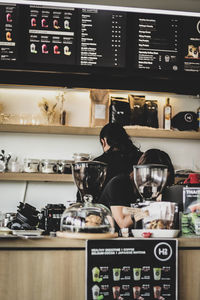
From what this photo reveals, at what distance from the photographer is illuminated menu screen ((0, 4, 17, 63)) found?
3504 mm

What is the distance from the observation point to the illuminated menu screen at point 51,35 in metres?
3.52

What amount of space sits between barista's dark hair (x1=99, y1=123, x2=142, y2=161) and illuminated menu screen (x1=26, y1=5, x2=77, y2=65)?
2.70 feet

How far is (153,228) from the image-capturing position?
1.61m

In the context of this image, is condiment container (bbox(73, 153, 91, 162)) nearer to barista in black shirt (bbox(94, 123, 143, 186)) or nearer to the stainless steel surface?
barista in black shirt (bbox(94, 123, 143, 186))

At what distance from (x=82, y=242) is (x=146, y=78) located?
7.89 feet

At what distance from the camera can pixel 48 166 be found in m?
3.66

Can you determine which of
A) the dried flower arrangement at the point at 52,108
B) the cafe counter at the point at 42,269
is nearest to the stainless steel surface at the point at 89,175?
the cafe counter at the point at 42,269

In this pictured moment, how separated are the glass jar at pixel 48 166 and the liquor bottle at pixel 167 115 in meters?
1.03

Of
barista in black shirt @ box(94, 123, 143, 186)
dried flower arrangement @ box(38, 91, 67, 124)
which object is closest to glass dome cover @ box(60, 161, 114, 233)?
barista in black shirt @ box(94, 123, 143, 186)

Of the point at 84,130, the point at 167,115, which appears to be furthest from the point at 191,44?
the point at 84,130

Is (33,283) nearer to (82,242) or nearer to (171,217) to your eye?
(82,242)

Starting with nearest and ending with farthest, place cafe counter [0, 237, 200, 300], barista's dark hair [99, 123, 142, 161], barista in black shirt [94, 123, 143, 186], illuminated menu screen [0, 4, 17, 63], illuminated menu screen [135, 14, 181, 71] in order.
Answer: cafe counter [0, 237, 200, 300] < barista in black shirt [94, 123, 143, 186] < barista's dark hair [99, 123, 142, 161] < illuminated menu screen [0, 4, 17, 63] < illuminated menu screen [135, 14, 181, 71]

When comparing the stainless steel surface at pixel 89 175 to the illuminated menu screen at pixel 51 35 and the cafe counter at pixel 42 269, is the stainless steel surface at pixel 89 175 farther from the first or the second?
the illuminated menu screen at pixel 51 35

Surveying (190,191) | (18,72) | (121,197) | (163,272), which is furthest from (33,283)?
(18,72)
